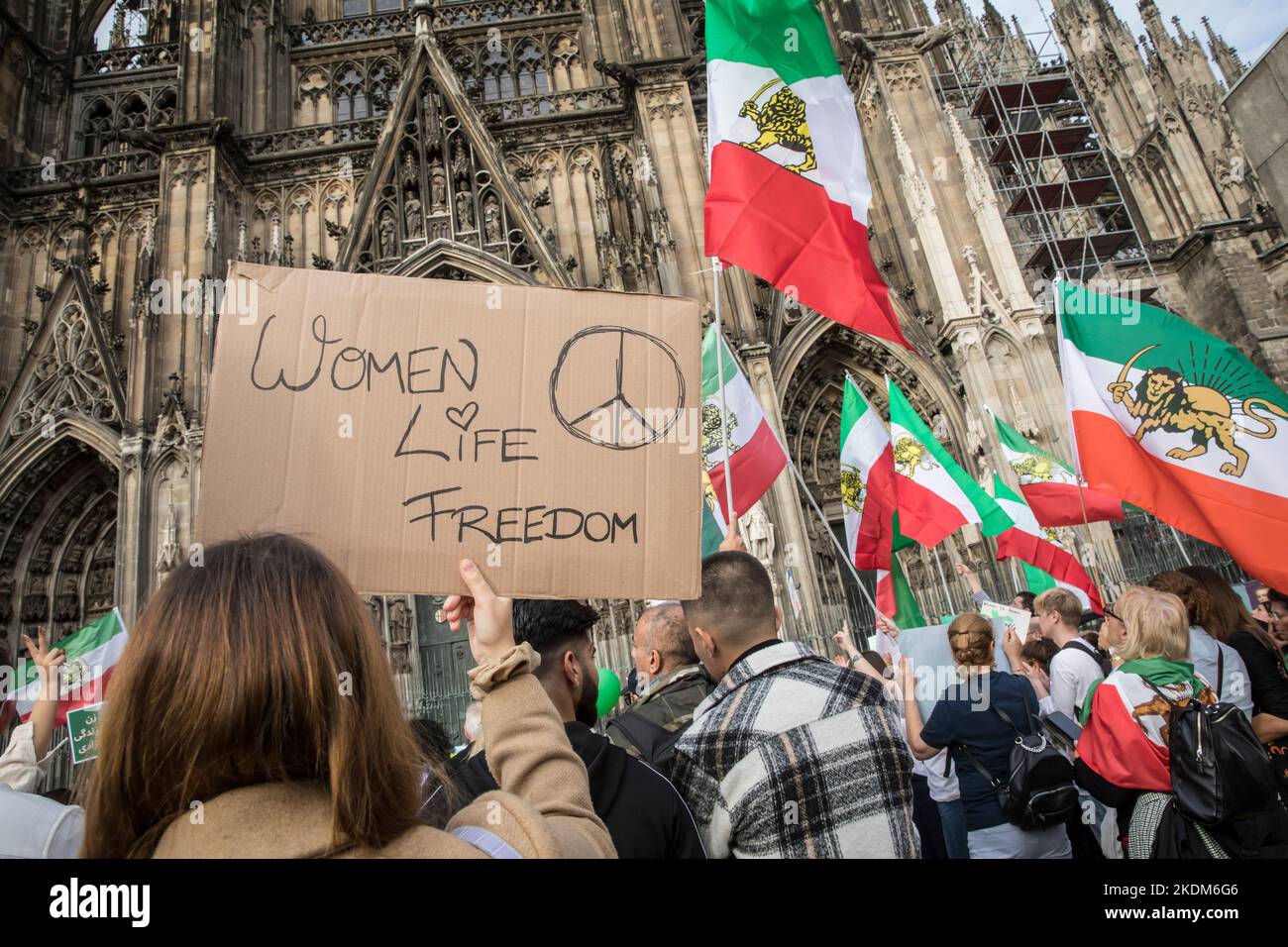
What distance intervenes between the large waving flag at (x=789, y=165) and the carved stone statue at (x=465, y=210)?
938cm

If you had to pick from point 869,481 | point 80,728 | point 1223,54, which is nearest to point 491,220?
point 869,481

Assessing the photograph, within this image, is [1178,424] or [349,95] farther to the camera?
[349,95]

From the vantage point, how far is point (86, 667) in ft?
17.4

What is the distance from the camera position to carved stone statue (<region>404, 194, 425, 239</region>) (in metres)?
13.4

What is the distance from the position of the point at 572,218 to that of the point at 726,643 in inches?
527

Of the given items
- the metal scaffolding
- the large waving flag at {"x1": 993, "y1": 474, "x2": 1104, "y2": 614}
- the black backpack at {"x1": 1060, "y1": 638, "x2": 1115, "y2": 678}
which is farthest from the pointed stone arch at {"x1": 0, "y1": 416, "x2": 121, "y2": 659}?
the metal scaffolding

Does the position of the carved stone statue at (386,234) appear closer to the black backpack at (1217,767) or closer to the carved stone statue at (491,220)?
the carved stone statue at (491,220)

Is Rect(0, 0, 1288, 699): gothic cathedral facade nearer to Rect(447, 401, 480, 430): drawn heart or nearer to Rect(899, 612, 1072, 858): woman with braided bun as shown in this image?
Rect(899, 612, 1072, 858): woman with braided bun

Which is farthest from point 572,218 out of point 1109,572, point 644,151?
point 1109,572

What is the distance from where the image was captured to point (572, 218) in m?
14.3

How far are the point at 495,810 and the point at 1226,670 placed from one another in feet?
10.6

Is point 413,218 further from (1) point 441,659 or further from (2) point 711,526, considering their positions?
(2) point 711,526

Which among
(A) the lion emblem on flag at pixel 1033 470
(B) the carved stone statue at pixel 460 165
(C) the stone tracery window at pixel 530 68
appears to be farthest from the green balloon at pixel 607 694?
(C) the stone tracery window at pixel 530 68
